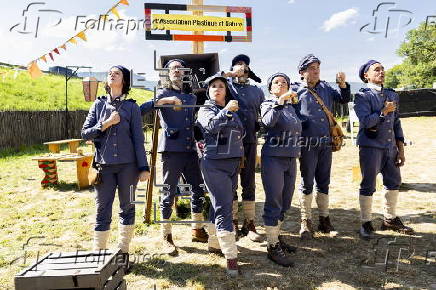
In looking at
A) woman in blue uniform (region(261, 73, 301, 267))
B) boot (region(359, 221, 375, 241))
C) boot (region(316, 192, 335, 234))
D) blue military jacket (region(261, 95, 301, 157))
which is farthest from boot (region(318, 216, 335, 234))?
blue military jacket (region(261, 95, 301, 157))

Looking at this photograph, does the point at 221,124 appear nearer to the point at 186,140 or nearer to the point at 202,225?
the point at 186,140

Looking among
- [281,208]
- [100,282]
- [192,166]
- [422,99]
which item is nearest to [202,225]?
[192,166]

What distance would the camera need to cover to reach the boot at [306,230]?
4738 millimetres

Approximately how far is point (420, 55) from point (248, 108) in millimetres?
44437

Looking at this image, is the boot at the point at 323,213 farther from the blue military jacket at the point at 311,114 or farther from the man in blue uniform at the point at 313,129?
the blue military jacket at the point at 311,114

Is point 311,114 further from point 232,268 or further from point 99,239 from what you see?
point 99,239

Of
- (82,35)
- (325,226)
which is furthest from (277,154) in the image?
(82,35)

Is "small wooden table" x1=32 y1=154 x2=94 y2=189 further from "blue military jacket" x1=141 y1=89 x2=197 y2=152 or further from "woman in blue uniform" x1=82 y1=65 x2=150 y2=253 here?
"woman in blue uniform" x1=82 y1=65 x2=150 y2=253

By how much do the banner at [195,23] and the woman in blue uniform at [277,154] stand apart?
8.43 ft

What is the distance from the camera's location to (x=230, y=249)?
3.73 meters

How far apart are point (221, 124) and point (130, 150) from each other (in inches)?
41.3

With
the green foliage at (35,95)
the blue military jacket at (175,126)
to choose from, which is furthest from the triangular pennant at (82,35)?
the green foliage at (35,95)

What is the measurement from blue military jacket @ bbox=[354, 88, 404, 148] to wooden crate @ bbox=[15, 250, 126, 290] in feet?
11.5

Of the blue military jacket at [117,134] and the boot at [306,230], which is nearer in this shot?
the blue military jacket at [117,134]
